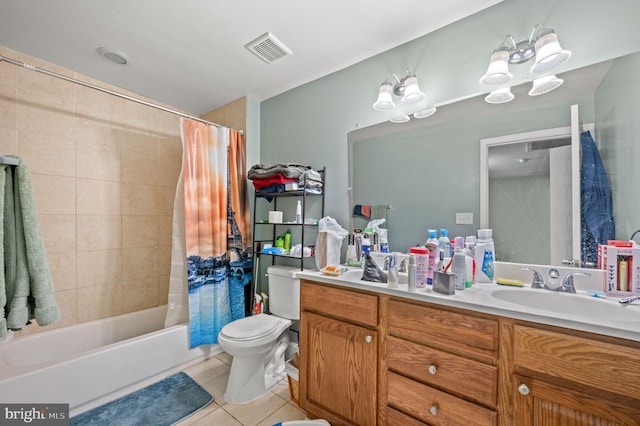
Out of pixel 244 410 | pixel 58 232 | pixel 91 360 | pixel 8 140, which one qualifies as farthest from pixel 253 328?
pixel 8 140

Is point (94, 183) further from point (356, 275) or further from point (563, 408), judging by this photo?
point (563, 408)

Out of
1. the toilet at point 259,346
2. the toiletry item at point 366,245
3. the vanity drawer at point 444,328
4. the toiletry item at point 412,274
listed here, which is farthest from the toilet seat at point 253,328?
the toiletry item at point 412,274

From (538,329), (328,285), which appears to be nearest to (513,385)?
(538,329)

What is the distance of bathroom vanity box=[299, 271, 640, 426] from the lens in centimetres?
76

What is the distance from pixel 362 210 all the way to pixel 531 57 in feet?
3.93

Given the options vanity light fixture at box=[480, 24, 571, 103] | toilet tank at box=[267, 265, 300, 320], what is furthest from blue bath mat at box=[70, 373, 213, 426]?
vanity light fixture at box=[480, 24, 571, 103]

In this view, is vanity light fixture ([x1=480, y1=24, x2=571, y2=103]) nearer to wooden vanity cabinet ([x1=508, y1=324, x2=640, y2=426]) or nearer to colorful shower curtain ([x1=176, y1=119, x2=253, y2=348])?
wooden vanity cabinet ([x1=508, y1=324, x2=640, y2=426])

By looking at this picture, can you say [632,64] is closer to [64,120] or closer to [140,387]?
[140,387]

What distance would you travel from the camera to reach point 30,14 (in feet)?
4.86

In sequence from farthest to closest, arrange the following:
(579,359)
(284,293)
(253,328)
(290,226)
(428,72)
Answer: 1. (290,226)
2. (284,293)
3. (253,328)
4. (428,72)
5. (579,359)

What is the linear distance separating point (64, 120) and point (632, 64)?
136 inches

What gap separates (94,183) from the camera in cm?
215

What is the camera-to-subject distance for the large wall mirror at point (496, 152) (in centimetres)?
111

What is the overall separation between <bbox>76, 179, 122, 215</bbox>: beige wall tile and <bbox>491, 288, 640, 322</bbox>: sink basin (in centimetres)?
283
